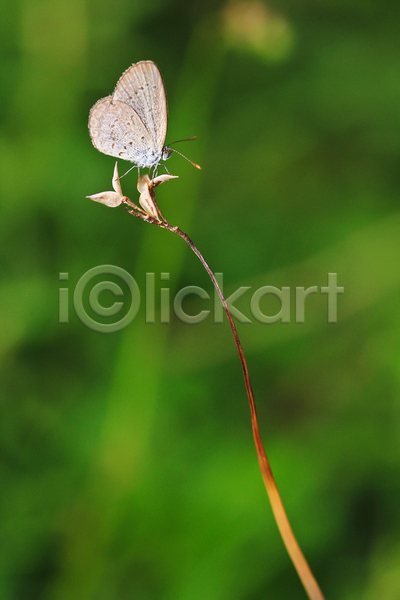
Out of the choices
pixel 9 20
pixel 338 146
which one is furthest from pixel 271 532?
pixel 9 20

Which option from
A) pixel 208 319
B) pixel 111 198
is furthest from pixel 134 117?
pixel 208 319

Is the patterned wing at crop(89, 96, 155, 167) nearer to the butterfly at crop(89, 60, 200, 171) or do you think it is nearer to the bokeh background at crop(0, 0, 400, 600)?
the butterfly at crop(89, 60, 200, 171)

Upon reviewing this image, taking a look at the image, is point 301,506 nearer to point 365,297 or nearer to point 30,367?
point 365,297

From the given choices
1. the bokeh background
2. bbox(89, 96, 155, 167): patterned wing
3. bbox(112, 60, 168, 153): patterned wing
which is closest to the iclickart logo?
the bokeh background

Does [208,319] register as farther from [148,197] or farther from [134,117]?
[148,197]

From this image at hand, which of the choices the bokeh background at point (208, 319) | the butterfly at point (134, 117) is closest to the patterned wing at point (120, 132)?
the butterfly at point (134, 117)

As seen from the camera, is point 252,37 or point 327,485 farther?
point 252,37

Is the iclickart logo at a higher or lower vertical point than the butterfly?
lower

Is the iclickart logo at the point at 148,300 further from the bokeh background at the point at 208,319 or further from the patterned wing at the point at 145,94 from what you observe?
the patterned wing at the point at 145,94
